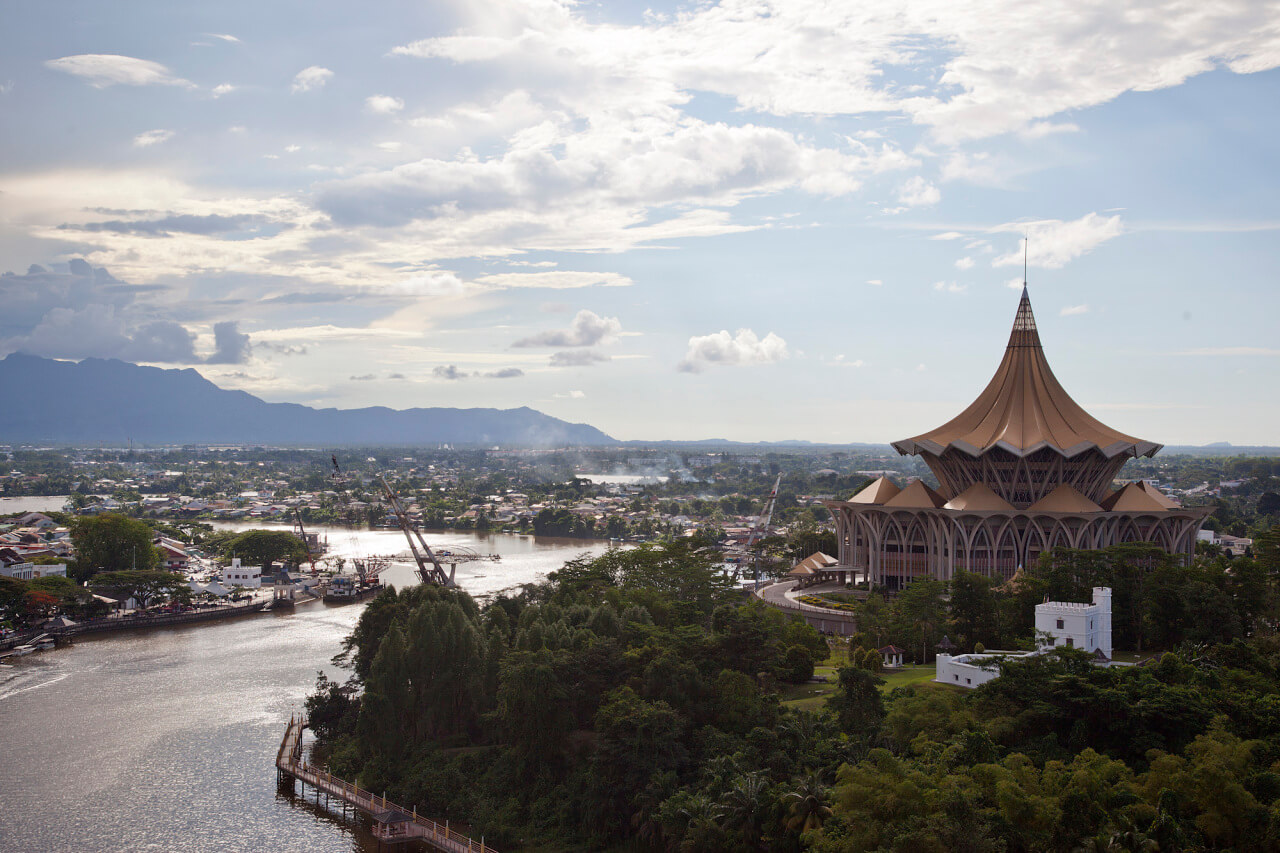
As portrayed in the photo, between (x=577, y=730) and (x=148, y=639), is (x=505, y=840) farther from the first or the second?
(x=148, y=639)

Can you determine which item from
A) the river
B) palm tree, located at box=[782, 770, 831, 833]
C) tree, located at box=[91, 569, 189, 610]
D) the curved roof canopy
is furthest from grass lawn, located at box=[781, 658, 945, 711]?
tree, located at box=[91, 569, 189, 610]

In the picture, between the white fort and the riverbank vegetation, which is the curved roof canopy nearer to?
the riverbank vegetation

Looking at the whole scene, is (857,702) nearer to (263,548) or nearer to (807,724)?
(807,724)

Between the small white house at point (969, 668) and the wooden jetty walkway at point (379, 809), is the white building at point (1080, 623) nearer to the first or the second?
the small white house at point (969, 668)

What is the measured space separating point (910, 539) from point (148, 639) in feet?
118

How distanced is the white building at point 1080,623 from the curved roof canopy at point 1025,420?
17.0 meters

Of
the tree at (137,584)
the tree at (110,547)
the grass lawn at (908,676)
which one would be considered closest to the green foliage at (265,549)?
the tree at (110,547)

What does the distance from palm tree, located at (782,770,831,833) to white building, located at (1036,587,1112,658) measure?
9628 millimetres

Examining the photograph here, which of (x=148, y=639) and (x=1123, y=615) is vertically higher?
(x=1123, y=615)

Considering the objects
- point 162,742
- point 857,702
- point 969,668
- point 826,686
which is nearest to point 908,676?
point 826,686

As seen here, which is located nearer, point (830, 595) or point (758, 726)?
point (758, 726)

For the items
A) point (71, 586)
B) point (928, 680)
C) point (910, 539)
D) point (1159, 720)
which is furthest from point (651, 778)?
point (71, 586)

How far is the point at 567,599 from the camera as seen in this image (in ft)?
108

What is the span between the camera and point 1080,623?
26.0 meters
